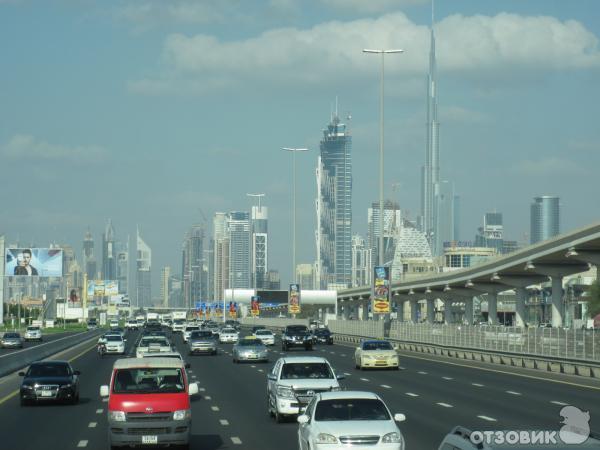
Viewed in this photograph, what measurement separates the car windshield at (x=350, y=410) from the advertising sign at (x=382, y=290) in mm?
53668

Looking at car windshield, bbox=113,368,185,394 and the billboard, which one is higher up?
the billboard

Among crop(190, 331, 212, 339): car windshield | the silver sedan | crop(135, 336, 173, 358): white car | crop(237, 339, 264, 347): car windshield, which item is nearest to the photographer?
crop(135, 336, 173, 358): white car

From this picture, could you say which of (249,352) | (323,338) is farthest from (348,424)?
(323,338)

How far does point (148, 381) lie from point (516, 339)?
38.0 m

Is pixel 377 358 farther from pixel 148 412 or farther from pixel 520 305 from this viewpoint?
pixel 520 305

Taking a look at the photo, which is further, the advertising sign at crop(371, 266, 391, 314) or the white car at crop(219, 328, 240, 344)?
the white car at crop(219, 328, 240, 344)

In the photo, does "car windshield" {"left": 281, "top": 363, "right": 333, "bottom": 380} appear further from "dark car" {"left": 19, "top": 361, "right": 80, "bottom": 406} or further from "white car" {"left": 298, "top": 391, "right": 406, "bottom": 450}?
"dark car" {"left": 19, "top": 361, "right": 80, "bottom": 406}

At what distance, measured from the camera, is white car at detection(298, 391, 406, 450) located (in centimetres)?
1658

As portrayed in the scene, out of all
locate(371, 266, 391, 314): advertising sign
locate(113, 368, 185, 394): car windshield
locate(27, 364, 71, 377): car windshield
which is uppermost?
locate(371, 266, 391, 314): advertising sign

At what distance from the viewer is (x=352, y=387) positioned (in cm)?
3688

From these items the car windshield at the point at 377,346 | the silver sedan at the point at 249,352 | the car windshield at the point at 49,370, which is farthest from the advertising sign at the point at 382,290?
the car windshield at the point at 49,370

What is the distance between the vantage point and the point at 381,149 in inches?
2975

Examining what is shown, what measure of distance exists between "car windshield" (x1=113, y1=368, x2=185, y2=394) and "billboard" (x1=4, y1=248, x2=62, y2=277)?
95.3m

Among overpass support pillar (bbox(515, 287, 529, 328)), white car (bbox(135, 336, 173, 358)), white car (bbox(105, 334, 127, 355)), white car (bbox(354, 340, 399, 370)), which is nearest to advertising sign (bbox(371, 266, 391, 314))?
white car (bbox(105, 334, 127, 355))
